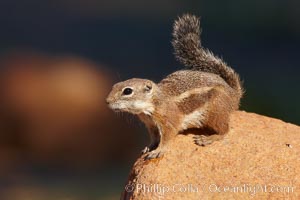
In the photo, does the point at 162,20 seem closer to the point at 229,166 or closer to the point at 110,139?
the point at 110,139

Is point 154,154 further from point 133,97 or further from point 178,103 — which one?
point 178,103

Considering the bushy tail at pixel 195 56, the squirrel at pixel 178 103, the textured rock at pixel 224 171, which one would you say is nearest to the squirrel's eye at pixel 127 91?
the squirrel at pixel 178 103

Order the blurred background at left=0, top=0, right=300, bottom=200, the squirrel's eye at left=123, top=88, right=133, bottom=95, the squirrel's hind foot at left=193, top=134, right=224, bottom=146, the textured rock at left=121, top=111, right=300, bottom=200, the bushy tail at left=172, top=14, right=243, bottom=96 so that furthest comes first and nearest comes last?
the blurred background at left=0, top=0, right=300, bottom=200
the bushy tail at left=172, top=14, right=243, bottom=96
the squirrel's eye at left=123, top=88, right=133, bottom=95
the squirrel's hind foot at left=193, top=134, right=224, bottom=146
the textured rock at left=121, top=111, right=300, bottom=200

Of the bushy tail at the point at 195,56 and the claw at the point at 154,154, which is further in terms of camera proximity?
the bushy tail at the point at 195,56

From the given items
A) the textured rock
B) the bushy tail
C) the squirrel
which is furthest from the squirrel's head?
the bushy tail

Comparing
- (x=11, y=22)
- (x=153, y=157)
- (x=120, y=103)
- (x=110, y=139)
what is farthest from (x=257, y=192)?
(x=11, y=22)

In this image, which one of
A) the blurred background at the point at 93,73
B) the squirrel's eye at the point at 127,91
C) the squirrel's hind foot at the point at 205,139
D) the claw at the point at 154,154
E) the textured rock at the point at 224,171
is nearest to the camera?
the textured rock at the point at 224,171

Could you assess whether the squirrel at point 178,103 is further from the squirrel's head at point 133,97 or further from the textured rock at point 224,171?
the textured rock at point 224,171

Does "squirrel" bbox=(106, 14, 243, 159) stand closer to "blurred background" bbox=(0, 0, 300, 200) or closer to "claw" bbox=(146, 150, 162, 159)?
"claw" bbox=(146, 150, 162, 159)
